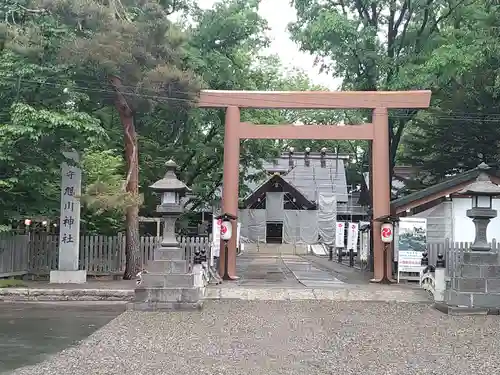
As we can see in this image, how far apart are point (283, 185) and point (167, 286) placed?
33993 mm

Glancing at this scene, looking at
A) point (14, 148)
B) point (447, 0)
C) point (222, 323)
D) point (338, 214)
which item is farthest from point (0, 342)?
point (338, 214)

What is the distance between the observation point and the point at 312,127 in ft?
64.1

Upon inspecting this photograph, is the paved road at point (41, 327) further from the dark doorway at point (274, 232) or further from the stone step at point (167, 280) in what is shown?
the dark doorway at point (274, 232)

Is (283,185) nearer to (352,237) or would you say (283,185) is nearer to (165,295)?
(352,237)

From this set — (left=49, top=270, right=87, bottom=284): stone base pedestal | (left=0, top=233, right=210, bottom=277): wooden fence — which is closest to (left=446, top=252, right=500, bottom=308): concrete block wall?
(left=0, top=233, right=210, bottom=277): wooden fence

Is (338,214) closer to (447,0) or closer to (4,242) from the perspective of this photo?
(447,0)

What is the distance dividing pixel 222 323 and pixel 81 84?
938 cm

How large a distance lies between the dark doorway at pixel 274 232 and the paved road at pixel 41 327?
32.5 metres

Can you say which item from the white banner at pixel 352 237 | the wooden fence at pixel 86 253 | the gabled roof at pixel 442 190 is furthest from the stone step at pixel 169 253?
the white banner at pixel 352 237

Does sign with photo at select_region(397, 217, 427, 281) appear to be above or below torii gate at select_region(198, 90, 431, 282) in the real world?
below

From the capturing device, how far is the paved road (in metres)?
8.36

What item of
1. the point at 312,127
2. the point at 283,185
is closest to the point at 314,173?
the point at 283,185

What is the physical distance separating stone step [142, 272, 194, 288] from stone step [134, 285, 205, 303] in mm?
139

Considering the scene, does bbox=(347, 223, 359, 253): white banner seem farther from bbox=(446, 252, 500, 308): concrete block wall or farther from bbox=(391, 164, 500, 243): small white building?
bbox=(446, 252, 500, 308): concrete block wall
